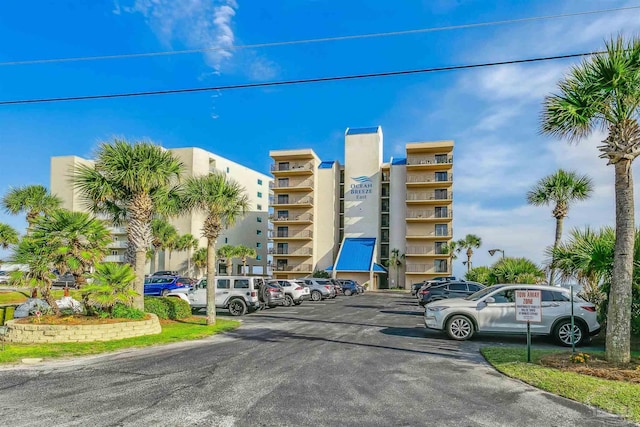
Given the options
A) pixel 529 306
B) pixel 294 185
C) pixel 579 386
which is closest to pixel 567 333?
pixel 529 306

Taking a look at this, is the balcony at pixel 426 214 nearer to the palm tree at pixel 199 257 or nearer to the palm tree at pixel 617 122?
the palm tree at pixel 199 257

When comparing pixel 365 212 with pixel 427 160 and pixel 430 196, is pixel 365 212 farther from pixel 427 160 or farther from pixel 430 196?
pixel 427 160

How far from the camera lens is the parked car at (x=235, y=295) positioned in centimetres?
1816

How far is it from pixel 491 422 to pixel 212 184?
11970mm

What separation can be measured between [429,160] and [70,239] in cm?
4683

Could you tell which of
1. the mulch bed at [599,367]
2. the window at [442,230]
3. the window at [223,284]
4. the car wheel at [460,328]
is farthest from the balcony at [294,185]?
the mulch bed at [599,367]

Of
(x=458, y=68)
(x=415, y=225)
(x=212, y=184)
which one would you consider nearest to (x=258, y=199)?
(x=415, y=225)

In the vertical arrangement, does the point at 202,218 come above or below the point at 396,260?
above

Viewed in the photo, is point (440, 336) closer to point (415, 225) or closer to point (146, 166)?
point (146, 166)

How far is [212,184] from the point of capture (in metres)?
14.7

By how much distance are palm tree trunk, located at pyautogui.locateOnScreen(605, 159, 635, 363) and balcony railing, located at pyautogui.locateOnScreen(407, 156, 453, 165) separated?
44.9m

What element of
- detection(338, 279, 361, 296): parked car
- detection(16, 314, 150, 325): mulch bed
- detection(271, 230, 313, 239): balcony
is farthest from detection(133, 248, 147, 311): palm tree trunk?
detection(271, 230, 313, 239): balcony

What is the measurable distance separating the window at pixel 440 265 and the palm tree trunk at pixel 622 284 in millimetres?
43604

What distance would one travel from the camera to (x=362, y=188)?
5481 centimetres
